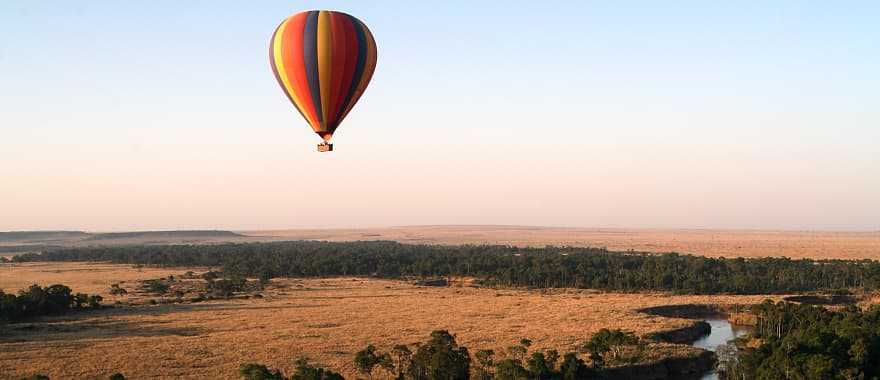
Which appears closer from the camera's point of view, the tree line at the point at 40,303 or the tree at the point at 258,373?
the tree at the point at 258,373

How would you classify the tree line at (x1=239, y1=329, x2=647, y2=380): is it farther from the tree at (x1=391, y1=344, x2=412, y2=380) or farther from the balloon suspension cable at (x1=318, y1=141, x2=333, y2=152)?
the balloon suspension cable at (x1=318, y1=141, x2=333, y2=152)

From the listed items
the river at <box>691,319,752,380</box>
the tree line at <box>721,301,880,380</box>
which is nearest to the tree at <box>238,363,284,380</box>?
the tree line at <box>721,301,880,380</box>

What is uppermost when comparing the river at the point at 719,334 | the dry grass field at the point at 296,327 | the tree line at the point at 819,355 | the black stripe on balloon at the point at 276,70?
the black stripe on balloon at the point at 276,70

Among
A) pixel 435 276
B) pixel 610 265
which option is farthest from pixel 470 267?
pixel 610 265

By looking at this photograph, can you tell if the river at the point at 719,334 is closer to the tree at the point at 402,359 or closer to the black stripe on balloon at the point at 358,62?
the tree at the point at 402,359

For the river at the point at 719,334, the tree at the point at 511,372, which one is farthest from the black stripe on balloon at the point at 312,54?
the river at the point at 719,334

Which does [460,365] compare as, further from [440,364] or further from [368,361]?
[368,361]

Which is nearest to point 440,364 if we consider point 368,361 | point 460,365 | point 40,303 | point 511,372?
point 460,365
